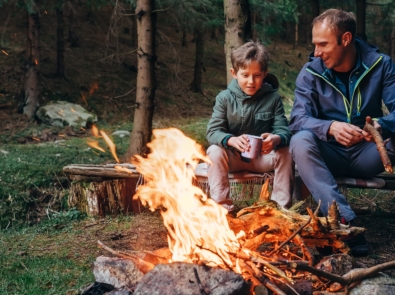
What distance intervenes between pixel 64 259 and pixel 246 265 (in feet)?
6.57

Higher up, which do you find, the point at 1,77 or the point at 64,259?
the point at 1,77

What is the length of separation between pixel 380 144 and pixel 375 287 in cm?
135

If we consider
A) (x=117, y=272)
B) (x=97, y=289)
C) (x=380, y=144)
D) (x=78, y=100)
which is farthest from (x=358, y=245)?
(x=78, y=100)

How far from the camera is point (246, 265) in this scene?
2.84m

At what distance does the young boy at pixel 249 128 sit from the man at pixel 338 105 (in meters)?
0.20

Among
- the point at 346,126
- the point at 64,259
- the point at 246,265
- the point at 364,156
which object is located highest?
the point at 346,126

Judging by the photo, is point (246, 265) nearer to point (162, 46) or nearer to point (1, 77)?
point (1, 77)

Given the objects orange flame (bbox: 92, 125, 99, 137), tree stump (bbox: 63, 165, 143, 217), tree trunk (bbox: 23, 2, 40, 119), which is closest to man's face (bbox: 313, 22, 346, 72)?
tree stump (bbox: 63, 165, 143, 217)

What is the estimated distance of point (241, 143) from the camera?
4223 millimetres

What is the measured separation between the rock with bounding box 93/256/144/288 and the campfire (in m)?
0.05

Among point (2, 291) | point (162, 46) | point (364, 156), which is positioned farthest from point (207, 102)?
point (2, 291)

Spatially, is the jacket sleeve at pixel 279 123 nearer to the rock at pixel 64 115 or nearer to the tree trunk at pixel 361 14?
the rock at pixel 64 115

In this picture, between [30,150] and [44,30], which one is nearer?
[30,150]

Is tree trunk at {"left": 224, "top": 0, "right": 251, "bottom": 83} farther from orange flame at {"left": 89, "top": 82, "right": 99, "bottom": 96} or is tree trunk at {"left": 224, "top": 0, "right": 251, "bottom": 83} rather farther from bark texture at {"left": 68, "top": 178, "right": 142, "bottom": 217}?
orange flame at {"left": 89, "top": 82, "right": 99, "bottom": 96}
